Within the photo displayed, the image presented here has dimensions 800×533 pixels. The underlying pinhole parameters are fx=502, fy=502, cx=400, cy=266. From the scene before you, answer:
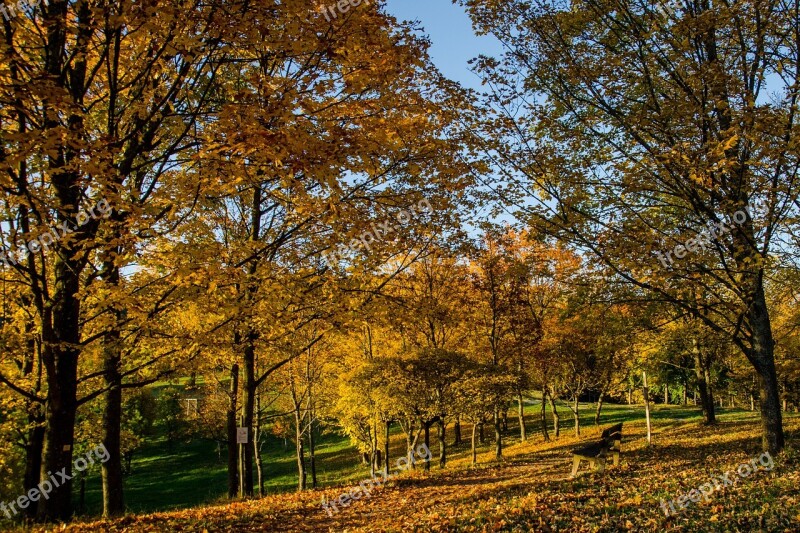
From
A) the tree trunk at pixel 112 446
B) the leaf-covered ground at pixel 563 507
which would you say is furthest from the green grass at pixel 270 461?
the tree trunk at pixel 112 446

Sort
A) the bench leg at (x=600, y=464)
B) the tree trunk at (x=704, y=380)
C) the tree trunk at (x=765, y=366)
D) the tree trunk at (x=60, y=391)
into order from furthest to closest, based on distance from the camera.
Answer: the tree trunk at (x=704, y=380) < the bench leg at (x=600, y=464) < the tree trunk at (x=765, y=366) < the tree trunk at (x=60, y=391)

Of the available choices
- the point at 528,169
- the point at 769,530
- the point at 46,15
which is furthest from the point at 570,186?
the point at 46,15

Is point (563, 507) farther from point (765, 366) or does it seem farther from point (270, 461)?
point (270, 461)

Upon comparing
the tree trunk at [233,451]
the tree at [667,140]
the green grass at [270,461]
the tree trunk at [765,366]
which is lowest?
the green grass at [270,461]

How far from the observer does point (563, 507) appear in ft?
22.1

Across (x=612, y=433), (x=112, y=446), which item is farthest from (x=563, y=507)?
(x=112, y=446)

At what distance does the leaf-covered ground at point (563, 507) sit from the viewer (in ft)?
18.4

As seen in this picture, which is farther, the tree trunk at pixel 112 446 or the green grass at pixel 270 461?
the green grass at pixel 270 461

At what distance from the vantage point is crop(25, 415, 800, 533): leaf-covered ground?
562cm

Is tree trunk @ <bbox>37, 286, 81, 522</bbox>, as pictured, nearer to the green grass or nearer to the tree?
the tree

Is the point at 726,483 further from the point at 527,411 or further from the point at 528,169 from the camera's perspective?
the point at 527,411

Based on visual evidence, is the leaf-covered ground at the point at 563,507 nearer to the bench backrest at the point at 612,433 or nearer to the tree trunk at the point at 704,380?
the bench backrest at the point at 612,433

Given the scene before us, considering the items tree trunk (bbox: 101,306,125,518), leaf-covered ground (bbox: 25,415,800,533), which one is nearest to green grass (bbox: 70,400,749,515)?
leaf-covered ground (bbox: 25,415,800,533)

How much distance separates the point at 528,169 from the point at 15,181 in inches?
290
